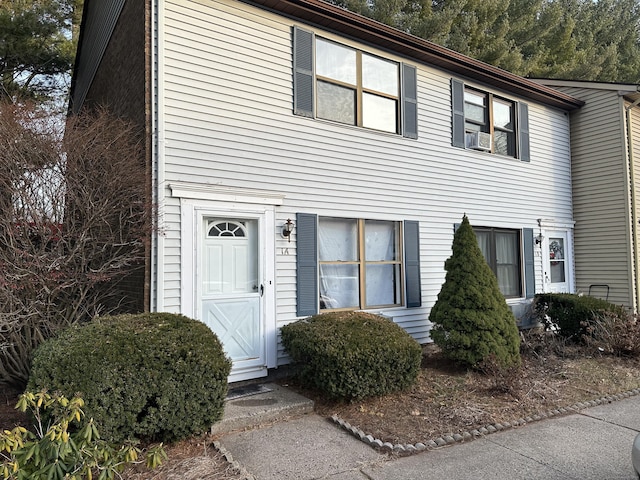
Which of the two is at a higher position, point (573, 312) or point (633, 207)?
point (633, 207)

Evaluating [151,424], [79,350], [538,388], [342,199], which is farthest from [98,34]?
[538,388]

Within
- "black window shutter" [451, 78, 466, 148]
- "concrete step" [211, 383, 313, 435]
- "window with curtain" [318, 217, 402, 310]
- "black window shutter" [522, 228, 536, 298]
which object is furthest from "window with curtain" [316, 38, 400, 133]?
"concrete step" [211, 383, 313, 435]

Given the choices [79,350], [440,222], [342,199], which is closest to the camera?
[79,350]

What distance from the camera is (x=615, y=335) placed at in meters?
7.28

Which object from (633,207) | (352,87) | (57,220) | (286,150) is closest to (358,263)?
(286,150)

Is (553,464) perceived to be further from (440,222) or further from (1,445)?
(440,222)

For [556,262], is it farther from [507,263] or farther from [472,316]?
[472,316]

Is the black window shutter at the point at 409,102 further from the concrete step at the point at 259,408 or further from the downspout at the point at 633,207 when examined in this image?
the downspout at the point at 633,207

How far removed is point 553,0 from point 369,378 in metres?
20.8

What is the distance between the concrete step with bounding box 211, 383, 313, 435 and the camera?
454 centimetres

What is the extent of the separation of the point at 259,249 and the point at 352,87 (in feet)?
A: 10.4

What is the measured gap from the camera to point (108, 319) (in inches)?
177

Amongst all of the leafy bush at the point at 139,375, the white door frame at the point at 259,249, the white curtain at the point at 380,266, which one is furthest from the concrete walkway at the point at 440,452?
the white curtain at the point at 380,266

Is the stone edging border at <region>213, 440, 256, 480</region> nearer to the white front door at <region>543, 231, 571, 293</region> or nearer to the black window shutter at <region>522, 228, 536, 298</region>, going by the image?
the black window shutter at <region>522, 228, 536, 298</region>
